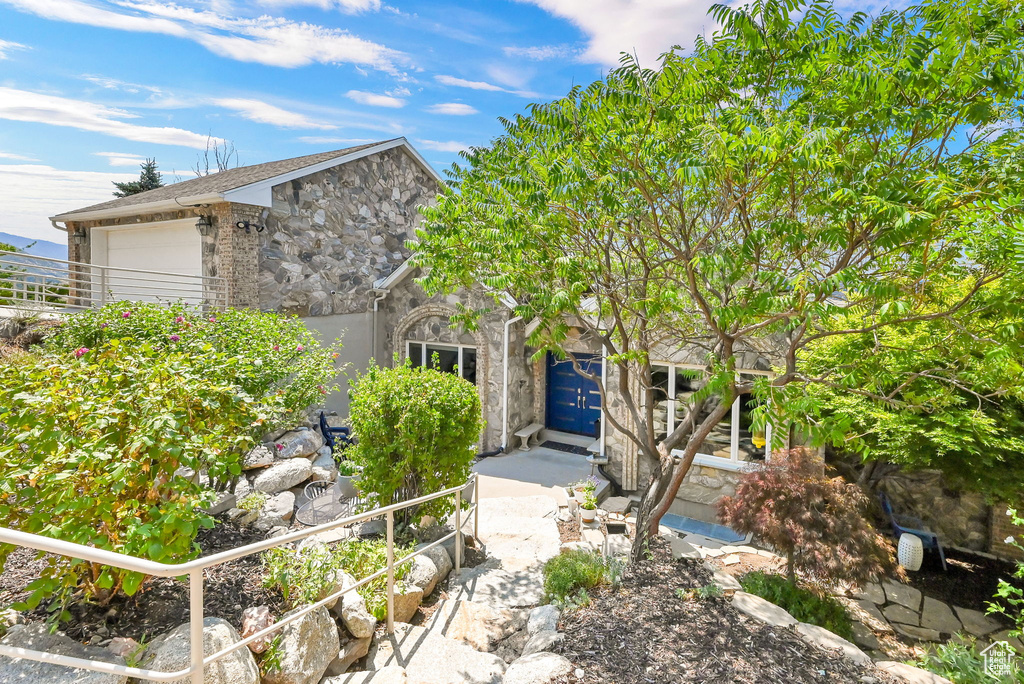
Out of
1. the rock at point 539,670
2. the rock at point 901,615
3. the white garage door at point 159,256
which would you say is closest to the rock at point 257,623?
the rock at point 539,670

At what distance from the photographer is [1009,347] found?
355 centimetres

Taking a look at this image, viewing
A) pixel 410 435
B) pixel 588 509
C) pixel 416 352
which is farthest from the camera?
pixel 416 352

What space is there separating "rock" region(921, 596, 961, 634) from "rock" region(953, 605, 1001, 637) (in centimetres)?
9

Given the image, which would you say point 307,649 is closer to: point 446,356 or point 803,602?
point 803,602

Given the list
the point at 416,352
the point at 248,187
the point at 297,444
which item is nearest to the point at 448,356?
the point at 416,352

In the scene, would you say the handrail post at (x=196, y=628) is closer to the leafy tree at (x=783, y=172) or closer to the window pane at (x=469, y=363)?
the leafy tree at (x=783, y=172)

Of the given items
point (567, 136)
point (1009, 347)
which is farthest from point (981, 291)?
point (567, 136)

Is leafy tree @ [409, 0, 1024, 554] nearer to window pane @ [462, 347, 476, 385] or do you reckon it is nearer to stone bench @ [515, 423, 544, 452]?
stone bench @ [515, 423, 544, 452]

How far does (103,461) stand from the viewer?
9.76 ft

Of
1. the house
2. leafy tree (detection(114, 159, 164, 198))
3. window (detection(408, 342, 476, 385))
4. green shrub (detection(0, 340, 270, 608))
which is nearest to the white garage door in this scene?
the house

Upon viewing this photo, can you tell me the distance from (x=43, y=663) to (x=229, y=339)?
4575 mm

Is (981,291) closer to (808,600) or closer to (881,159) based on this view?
(881,159)

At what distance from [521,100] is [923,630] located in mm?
7910

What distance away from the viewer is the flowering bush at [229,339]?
620 cm
